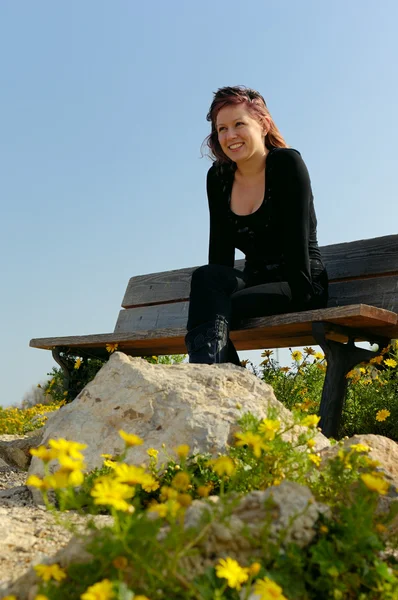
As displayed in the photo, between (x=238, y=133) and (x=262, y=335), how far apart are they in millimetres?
1381

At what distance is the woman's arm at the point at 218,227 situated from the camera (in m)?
4.80

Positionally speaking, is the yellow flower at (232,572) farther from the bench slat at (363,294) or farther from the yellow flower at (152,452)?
the bench slat at (363,294)

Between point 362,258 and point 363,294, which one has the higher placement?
point 362,258

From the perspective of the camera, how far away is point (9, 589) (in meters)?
1.75

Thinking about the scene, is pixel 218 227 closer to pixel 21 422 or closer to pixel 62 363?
pixel 62 363

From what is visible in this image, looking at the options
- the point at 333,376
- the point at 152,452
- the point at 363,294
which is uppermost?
the point at 363,294

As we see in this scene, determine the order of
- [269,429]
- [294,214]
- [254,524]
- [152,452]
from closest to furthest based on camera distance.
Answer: [254,524]
[269,429]
[152,452]
[294,214]

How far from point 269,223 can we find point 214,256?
536mm

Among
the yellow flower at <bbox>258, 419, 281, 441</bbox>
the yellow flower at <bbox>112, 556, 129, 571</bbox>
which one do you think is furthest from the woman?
the yellow flower at <bbox>112, 556, 129, 571</bbox>

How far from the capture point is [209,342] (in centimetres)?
398

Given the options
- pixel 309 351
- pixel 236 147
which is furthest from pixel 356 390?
pixel 236 147

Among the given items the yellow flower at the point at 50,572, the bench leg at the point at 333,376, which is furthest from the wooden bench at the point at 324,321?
the yellow flower at the point at 50,572

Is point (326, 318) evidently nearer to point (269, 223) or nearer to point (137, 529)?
point (269, 223)

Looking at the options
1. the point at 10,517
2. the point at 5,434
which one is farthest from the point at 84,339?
the point at 10,517
